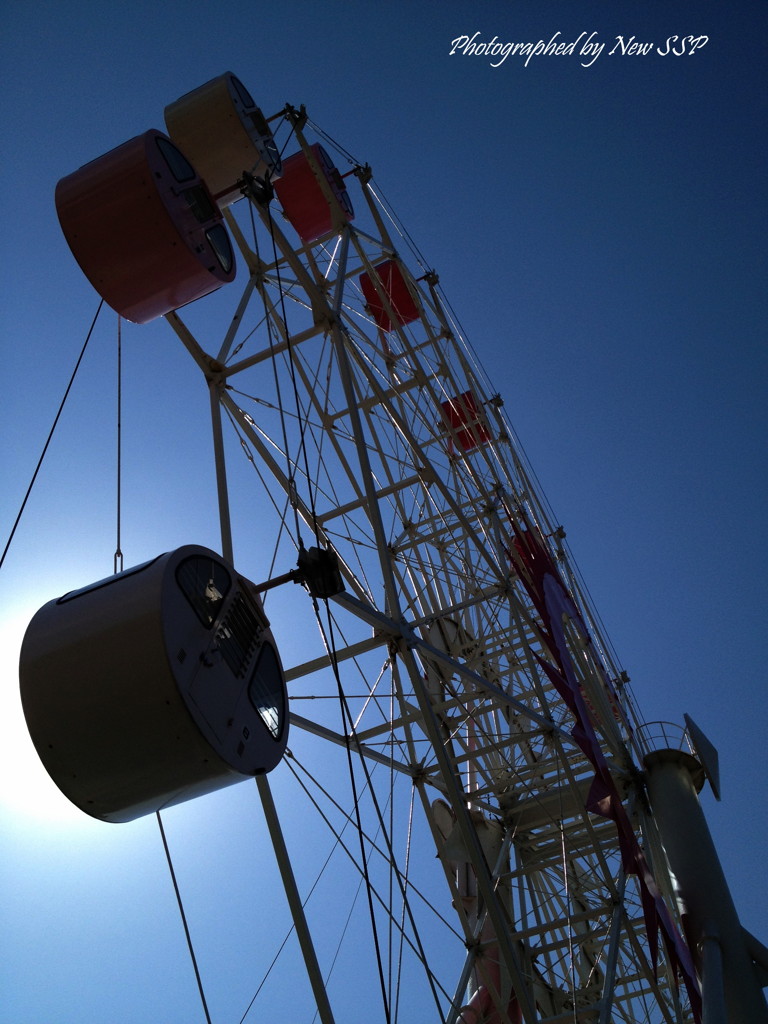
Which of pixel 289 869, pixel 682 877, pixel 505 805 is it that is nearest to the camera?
pixel 289 869

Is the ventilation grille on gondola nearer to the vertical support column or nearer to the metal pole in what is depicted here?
the metal pole

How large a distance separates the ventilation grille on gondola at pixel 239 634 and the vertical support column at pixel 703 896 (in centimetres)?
673

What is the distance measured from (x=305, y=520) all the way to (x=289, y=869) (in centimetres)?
470

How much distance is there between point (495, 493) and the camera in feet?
56.1

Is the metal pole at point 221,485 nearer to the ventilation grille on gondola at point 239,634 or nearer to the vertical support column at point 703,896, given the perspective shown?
the ventilation grille on gondola at point 239,634

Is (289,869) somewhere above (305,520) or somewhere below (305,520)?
below

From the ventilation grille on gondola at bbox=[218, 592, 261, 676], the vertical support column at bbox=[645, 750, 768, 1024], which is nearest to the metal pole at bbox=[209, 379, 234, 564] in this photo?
the ventilation grille on gondola at bbox=[218, 592, 261, 676]

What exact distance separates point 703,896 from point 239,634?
918cm

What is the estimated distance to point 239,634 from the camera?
6.28 metres

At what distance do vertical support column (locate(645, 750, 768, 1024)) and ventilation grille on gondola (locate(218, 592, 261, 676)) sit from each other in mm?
6728

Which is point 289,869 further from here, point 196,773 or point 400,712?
point 400,712

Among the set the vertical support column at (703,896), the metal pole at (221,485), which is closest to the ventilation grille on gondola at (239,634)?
the metal pole at (221,485)

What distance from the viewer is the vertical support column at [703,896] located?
11.0 m

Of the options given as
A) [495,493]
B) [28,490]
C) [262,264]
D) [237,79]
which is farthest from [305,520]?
[495,493]
